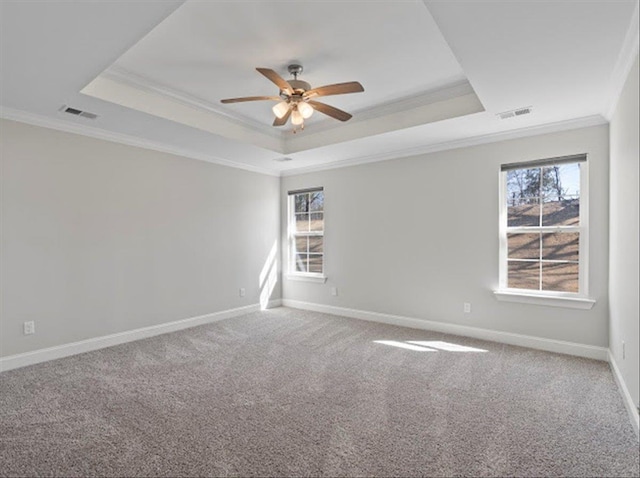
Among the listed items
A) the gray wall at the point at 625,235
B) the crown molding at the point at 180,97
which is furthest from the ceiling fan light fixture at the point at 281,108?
the gray wall at the point at 625,235

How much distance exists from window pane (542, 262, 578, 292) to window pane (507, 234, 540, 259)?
17 centimetres

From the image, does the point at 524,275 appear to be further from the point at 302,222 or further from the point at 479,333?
the point at 302,222

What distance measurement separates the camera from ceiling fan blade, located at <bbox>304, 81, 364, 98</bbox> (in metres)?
2.64

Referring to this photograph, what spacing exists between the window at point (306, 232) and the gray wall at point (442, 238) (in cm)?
21

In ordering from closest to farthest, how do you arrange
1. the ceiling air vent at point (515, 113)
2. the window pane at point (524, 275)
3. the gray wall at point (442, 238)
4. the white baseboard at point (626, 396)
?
the white baseboard at point (626, 396) < the ceiling air vent at point (515, 113) < the gray wall at point (442, 238) < the window pane at point (524, 275)

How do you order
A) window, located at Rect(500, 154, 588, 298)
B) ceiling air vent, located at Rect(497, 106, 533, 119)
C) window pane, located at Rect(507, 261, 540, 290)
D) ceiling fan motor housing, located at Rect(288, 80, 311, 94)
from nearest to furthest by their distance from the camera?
1. ceiling fan motor housing, located at Rect(288, 80, 311, 94)
2. ceiling air vent, located at Rect(497, 106, 533, 119)
3. window, located at Rect(500, 154, 588, 298)
4. window pane, located at Rect(507, 261, 540, 290)

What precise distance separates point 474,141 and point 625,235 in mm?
1967

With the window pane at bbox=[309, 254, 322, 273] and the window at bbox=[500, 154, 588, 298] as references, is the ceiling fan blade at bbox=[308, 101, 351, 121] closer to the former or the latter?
the window at bbox=[500, 154, 588, 298]

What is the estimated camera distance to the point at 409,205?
4.67 metres

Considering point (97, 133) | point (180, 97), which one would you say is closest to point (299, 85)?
point (180, 97)

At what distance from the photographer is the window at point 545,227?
3580 mm

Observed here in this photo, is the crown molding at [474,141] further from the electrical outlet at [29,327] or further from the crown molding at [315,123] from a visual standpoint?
the electrical outlet at [29,327]

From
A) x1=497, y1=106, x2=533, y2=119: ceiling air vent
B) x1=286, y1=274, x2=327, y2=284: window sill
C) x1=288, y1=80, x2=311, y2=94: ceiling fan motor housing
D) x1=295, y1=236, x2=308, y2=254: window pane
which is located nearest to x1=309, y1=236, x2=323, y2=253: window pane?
x1=295, y1=236, x2=308, y2=254: window pane

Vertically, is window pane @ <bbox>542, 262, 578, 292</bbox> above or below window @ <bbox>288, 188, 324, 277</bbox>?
below
